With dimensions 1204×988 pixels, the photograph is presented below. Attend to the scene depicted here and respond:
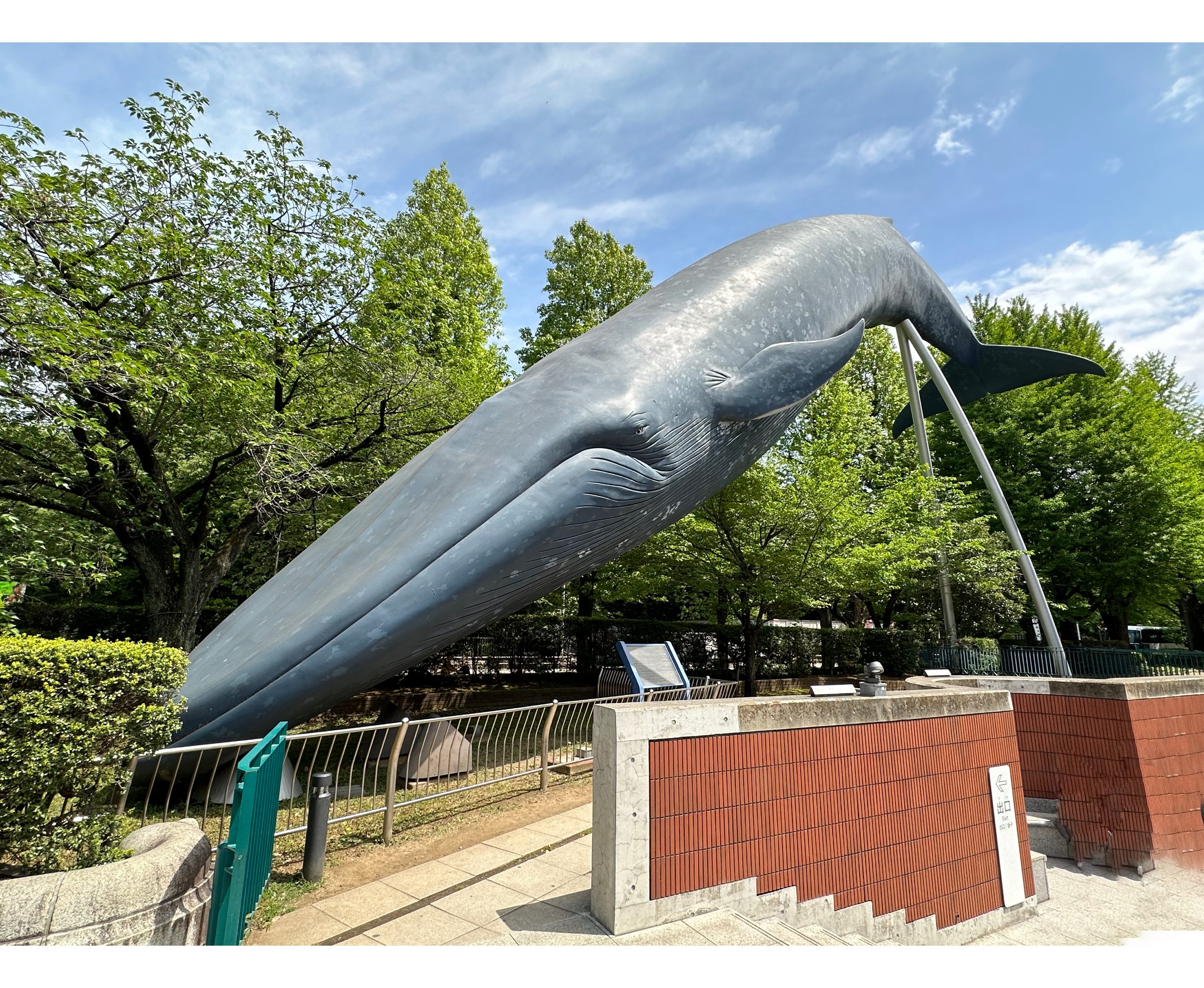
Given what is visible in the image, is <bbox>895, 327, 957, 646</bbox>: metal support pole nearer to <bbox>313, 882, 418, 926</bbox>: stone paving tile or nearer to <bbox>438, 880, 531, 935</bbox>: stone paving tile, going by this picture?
<bbox>438, 880, 531, 935</bbox>: stone paving tile

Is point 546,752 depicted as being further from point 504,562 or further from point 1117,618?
point 1117,618

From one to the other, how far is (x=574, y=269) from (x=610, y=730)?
765 inches

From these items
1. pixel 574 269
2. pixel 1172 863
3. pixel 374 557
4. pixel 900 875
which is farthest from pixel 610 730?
pixel 574 269

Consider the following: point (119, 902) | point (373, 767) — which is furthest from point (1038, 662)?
point (119, 902)

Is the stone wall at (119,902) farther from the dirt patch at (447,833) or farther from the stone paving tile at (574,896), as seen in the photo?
the stone paving tile at (574,896)

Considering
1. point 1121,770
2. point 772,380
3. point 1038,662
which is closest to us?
point 772,380

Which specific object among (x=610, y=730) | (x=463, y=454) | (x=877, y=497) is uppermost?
(x=877, y=497)

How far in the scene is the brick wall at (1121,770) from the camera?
7594 mm

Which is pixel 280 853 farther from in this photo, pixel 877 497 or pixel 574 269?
pixel 574 269

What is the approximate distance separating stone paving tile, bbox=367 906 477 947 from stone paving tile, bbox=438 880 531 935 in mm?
58

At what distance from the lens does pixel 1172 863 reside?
301 inches

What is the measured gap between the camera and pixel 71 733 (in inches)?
125

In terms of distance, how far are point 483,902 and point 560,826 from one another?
177 cm

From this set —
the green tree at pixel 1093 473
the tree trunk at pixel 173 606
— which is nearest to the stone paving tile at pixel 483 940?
the tree trunk at pixel 173 606
